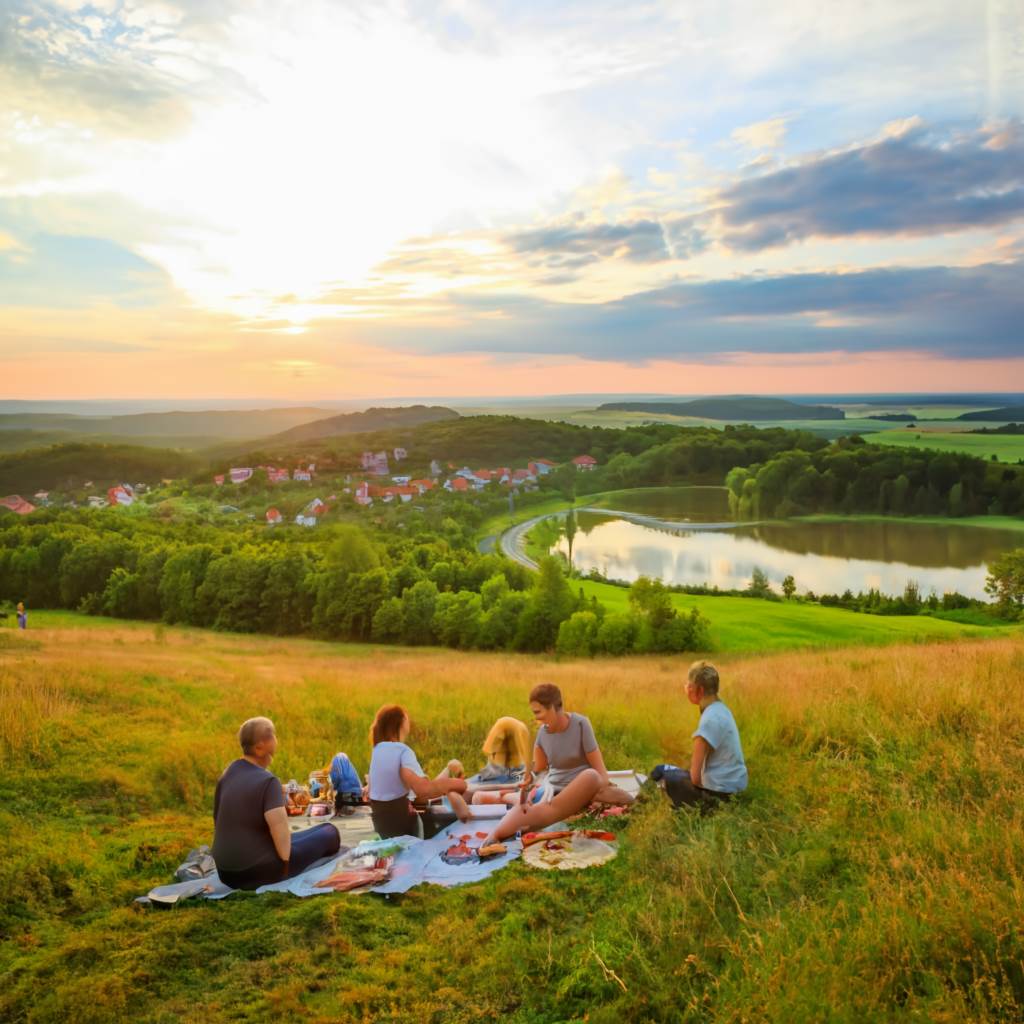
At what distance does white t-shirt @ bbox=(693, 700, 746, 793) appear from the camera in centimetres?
554

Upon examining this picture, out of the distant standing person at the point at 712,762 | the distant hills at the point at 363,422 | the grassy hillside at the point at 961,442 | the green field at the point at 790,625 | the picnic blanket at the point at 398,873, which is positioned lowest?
the green field at the point at 790,625

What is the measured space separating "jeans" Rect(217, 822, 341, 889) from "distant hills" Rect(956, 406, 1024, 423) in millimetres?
106003

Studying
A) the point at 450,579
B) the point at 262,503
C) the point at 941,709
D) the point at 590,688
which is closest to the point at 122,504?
the point at 262,503

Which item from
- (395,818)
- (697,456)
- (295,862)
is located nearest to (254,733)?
(295,862)

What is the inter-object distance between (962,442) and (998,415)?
44.9 feet

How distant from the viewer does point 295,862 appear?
531 cm

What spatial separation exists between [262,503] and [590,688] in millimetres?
88963

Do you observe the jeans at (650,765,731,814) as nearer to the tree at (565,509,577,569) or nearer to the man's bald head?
the man's bald head

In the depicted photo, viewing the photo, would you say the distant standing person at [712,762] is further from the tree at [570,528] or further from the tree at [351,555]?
the tree at [570,528]

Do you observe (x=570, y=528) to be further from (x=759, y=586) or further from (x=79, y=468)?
(x=79, y=468)

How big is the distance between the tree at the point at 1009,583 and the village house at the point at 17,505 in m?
86.9

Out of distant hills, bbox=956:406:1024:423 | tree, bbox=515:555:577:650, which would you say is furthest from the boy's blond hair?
distant hills, bbox=956:406:1024:423

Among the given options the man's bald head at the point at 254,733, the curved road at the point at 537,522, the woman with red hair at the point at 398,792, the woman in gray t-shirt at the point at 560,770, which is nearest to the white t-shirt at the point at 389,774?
the woman with red hair at the point at 398,792

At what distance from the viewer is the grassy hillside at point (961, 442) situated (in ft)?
273
